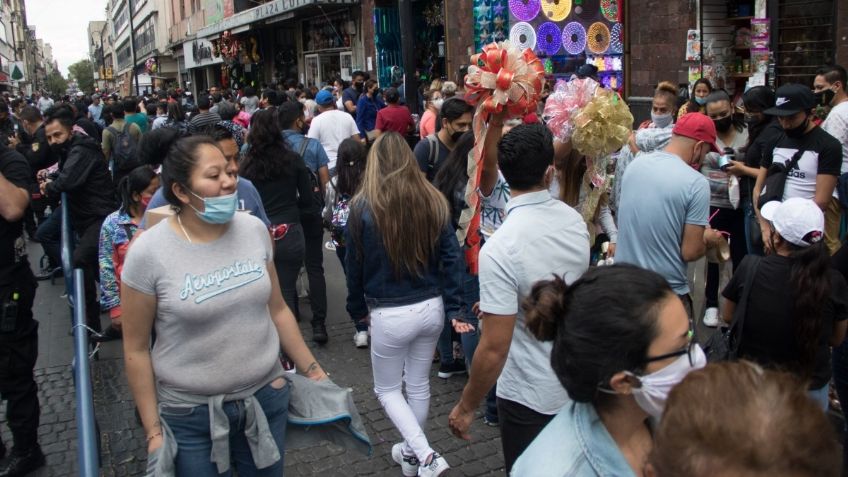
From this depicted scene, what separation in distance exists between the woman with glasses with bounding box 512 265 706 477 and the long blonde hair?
209 centimetres

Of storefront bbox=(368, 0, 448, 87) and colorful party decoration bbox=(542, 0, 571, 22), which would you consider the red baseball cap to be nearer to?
colorful party decoration bbox=(542, 0, 571, 22)

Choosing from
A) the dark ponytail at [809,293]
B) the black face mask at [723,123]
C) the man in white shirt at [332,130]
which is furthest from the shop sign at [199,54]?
the dark ponytail at [809,293]

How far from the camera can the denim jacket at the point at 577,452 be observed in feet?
5.70

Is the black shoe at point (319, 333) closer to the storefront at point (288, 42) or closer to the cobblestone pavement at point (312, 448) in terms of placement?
the cobblestone pavement at point (312, 448)

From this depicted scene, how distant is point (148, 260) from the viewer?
9.00 feet

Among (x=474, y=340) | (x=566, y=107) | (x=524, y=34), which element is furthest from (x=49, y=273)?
(x=524, y=34)

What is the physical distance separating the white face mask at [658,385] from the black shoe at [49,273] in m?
8.24

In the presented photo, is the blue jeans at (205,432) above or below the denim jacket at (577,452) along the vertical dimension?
below

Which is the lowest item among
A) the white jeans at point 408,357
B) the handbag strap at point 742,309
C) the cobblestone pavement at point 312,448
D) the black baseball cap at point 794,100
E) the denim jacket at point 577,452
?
the cobblestone pavement at point 312,448

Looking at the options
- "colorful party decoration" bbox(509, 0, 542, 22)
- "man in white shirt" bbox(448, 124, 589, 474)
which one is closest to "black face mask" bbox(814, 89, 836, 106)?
"man in white shirt" bbox(448, 124, 589, 474)

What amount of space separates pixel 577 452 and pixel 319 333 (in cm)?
483

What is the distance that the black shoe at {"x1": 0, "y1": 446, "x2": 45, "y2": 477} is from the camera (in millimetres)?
4414

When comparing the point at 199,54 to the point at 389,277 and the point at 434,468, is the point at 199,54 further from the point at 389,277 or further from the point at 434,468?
the point at 434,468

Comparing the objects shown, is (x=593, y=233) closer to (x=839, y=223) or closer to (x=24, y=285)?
(x=839, y=223)
